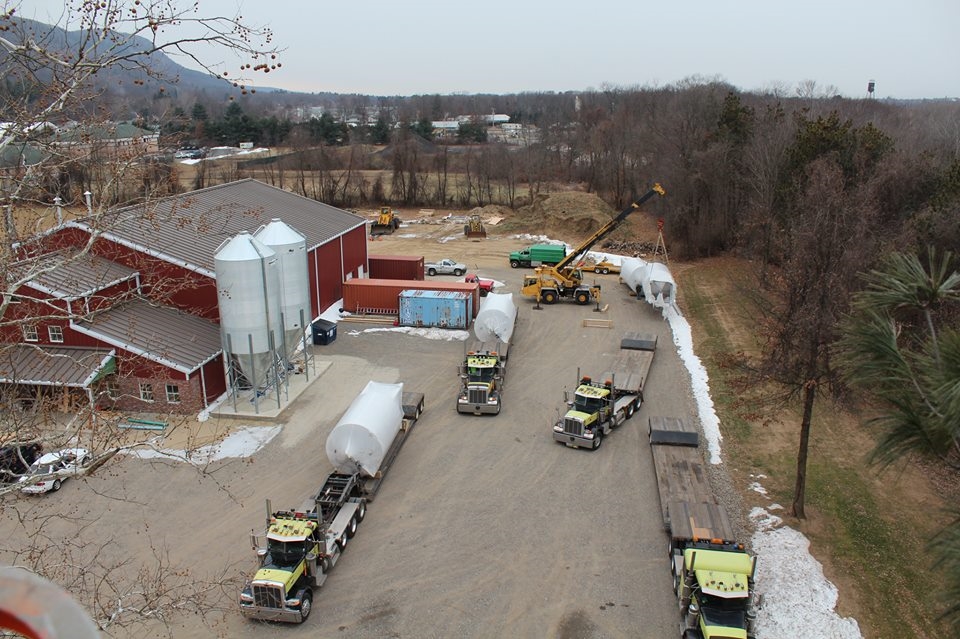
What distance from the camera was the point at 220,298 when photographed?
82.6 ft

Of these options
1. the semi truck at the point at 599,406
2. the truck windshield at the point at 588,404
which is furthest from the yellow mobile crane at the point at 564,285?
the truck windshield at the point at 588,404

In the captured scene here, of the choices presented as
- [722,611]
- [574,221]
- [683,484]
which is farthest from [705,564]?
[574,221]

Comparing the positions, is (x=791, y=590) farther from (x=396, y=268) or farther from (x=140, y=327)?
(x=396, y=268)

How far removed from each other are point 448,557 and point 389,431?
4.90 metres

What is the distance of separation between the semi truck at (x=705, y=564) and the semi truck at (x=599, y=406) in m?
3.26

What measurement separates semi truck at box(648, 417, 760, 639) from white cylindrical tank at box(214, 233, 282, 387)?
1477 cm

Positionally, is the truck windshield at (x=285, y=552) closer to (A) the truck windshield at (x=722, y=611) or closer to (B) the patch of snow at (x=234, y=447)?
(B) the patch of snow at (x=234, y=447)

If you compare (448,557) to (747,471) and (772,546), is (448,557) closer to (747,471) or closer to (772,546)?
(772,546)

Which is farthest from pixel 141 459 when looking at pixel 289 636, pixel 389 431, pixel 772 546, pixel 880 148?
pixel 880 148

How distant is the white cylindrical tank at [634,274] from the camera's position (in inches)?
1606

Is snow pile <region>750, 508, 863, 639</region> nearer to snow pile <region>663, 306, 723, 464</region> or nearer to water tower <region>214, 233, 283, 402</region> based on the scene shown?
snow pile <region>663, 306, 723, 464</region>

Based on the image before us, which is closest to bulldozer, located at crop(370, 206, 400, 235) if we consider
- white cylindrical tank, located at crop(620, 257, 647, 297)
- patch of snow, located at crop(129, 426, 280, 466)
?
white cylindrical tank, located at crop(620, 257, 647, 297)

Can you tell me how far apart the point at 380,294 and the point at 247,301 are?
12583mm

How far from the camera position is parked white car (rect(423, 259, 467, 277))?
46156 millimetres
